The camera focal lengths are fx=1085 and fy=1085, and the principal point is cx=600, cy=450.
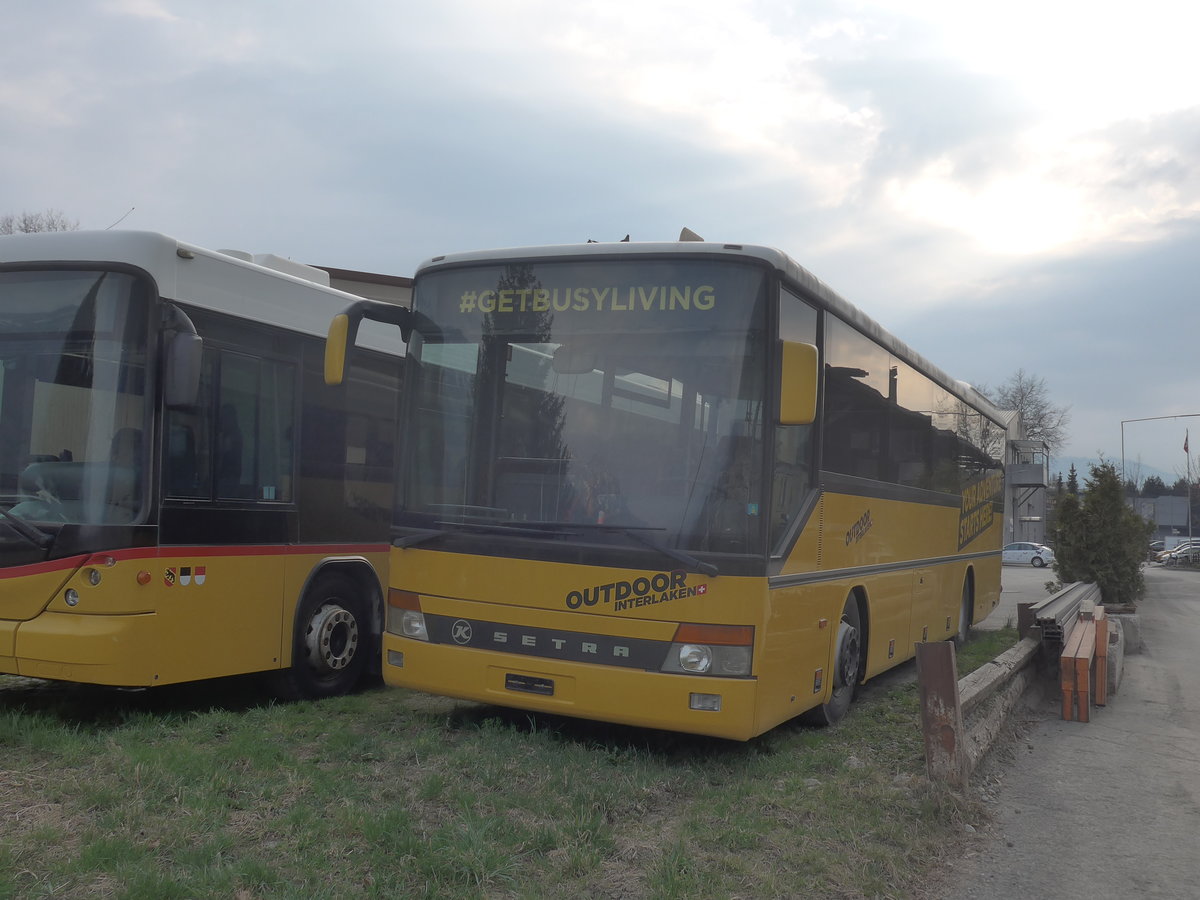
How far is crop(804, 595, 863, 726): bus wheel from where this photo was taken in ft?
25.2

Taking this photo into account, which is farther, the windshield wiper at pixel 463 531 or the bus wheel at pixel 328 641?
the bus wheel at pixel 328 641

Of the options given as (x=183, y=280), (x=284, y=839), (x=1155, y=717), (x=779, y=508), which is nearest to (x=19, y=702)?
(x=183, y=280)

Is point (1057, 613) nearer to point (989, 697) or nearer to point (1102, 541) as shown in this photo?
point (989, 697)

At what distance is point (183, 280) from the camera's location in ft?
23.0

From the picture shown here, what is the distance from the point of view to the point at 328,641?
323 inches

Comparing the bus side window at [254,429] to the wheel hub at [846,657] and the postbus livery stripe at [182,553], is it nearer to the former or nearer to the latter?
the postbus livery stripe at [182,553]

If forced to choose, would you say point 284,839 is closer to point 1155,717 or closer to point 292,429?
point 292,429

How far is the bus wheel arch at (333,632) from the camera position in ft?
26.3

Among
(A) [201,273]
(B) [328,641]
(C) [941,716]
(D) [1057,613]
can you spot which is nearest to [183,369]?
(A) [201,273]

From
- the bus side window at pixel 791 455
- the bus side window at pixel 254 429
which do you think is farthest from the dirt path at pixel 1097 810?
the bus side window at pixel 254 429

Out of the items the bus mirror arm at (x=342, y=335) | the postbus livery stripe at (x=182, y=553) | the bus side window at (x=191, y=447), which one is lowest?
the postbus livery stripe at (x=182, y=553)

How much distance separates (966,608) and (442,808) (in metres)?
9.26

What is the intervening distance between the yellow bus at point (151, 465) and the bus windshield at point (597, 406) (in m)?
1.36

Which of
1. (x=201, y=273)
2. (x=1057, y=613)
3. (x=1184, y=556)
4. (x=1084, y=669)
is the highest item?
(x=201, y=273)
